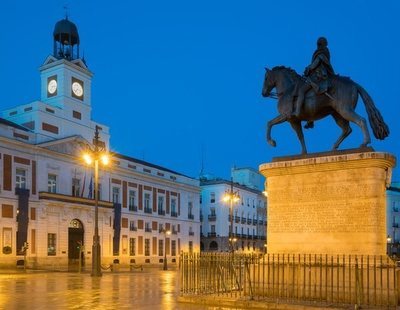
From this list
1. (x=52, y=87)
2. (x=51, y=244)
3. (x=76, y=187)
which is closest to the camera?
(x=51, y=244)

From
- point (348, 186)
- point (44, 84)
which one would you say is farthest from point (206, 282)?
point (44, 84)

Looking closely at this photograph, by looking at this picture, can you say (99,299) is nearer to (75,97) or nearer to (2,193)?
(2,193)

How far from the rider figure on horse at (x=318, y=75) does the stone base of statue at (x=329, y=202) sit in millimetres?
1565

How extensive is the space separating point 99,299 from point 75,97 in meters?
45.9

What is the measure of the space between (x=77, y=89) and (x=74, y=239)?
53.2ft

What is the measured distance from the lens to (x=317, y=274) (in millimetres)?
12109

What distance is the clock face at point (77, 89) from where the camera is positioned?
2256 inches

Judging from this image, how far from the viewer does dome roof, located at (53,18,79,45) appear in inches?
2255

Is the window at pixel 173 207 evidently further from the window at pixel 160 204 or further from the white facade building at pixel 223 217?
the white facade building at pixel 223 217

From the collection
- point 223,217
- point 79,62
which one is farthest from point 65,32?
point 223,217

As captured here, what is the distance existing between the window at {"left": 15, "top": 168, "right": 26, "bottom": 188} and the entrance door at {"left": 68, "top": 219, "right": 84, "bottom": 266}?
7595mm

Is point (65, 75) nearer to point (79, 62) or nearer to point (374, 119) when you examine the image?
point (79, 62)

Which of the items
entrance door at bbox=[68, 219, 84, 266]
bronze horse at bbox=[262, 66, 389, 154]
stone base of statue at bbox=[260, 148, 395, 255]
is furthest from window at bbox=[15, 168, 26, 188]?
stone base of statue at bbox=[260, 148, 395, 255]

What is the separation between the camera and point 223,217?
288 ft
